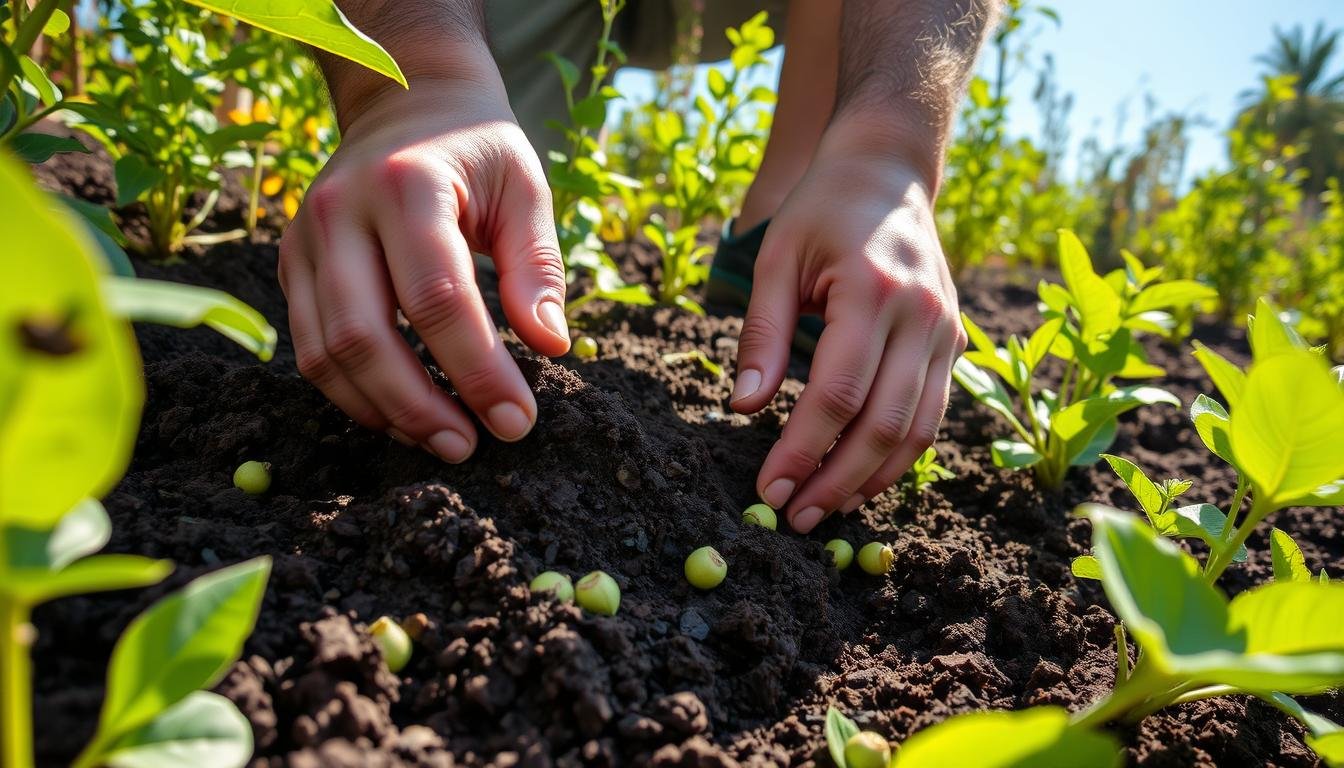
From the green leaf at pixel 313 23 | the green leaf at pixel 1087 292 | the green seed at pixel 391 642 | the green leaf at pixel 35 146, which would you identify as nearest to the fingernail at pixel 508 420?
the green seed at pixel 391 642

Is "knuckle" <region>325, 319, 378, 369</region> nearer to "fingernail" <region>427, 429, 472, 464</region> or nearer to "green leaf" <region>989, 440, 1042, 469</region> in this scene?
"fingernail" <region>427, 429, 472, 464</region>

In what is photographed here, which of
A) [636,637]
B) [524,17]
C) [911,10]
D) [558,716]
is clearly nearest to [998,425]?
[911,10]

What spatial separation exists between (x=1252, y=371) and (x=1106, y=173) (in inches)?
369

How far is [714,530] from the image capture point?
1.45 metres

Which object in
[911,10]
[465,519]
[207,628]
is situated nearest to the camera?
[207,628]

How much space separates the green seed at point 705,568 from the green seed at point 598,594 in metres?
0.20

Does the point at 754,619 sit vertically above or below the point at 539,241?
below

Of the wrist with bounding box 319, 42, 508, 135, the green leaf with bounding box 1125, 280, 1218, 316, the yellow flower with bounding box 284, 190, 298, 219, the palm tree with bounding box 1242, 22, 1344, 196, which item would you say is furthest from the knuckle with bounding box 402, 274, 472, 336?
the palm tree with bounding box 1242, 22, 1344, 196

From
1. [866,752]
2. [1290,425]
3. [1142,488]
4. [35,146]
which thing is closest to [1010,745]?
[866,752]

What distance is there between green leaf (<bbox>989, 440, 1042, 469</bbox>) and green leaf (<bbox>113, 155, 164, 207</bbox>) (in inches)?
87.1

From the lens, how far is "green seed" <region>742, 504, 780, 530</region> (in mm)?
1546

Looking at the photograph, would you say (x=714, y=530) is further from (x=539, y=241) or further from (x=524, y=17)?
(x=524, y=17)

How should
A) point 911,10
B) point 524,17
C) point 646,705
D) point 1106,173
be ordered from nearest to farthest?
1. point 646,705
2. point 911,10
3. point 524,17
4. point 1106,173

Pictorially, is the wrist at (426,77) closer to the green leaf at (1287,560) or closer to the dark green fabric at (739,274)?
the dark green fabric at (739,274)
